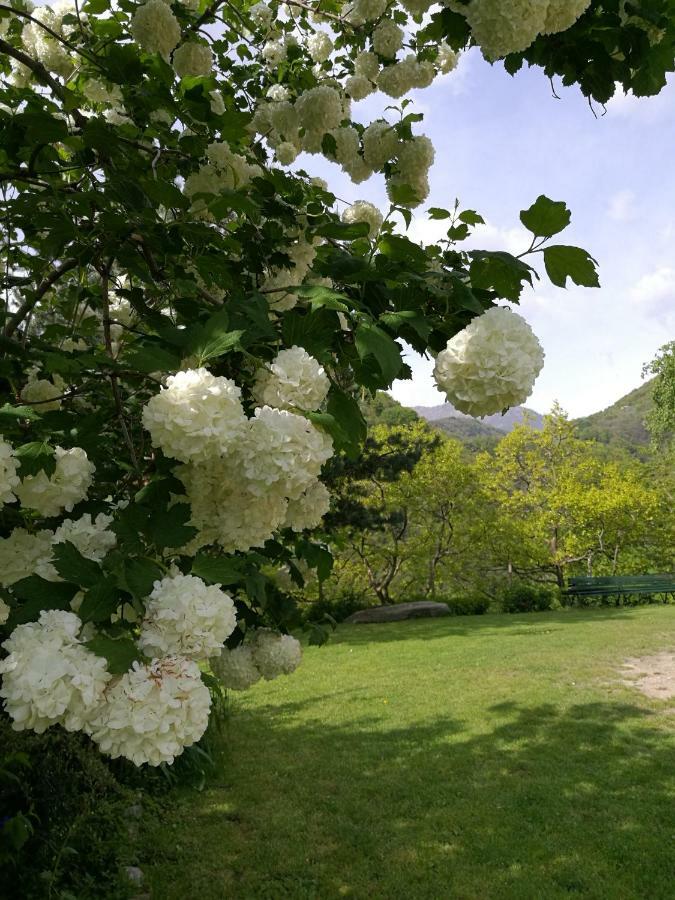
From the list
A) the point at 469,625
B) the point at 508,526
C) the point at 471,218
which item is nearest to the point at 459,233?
the point at 471,218

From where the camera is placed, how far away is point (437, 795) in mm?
4590

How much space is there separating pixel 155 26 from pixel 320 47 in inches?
68.7

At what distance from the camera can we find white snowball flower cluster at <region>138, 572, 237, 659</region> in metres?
1.18

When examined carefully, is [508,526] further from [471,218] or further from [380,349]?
[380,349]

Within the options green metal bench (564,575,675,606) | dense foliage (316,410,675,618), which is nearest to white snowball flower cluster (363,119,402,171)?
dense foliage (316,410,675,618)

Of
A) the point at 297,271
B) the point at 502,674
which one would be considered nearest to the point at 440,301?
the point at 297,271

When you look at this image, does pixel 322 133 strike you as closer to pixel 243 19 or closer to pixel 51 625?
pixel 243 19

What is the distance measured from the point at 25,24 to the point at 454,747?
18.8 ft

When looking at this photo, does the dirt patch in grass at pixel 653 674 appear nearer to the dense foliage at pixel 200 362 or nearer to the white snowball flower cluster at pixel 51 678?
the dense foliage at pixel 200 362

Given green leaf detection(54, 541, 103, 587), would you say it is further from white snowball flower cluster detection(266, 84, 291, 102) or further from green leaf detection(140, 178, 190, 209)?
white snowball flower cluster detection(266, 84, 291, 102)

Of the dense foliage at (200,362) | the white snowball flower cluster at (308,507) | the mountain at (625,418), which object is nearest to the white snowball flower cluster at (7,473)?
the dense foliage at (200,362)

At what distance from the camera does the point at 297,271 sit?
265cm

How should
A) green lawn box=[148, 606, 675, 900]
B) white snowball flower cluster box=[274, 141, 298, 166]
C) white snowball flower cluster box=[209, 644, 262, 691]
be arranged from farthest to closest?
white snowball flower cluster box=[274, 141, 298, 166] → green lawn box=[148, 606, 675, 900] → white snowball flower cluster box=[209, 644, 262, 691]

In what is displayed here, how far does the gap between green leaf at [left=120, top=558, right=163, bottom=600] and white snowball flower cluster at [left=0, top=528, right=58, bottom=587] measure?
1.19 ft
